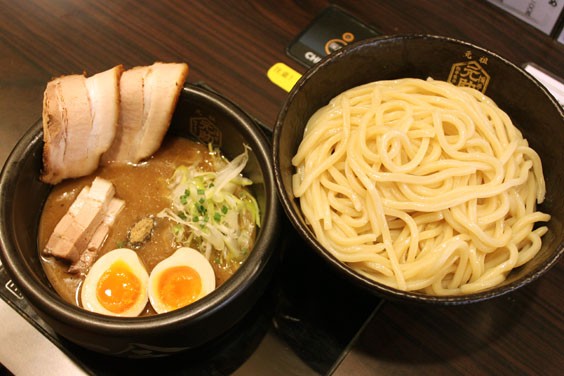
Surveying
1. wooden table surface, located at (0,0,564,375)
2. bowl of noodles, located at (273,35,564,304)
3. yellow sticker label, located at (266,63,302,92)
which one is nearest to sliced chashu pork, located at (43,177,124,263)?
wooden table surface, located at (0,0,564,375)

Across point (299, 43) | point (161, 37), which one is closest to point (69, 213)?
point (161, 37)

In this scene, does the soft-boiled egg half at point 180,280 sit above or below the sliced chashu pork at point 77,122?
below

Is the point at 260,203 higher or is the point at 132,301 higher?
the point at 260,203

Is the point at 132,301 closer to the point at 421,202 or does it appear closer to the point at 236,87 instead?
the point at 421,202

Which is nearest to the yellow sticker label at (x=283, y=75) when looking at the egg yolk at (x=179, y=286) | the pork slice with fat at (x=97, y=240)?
the pork slice with fat at (x=97, y=240)

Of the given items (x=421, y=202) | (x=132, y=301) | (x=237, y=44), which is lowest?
(x=132, y=301)

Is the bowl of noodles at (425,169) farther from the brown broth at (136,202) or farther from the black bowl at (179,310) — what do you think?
the brown broth at (136,202)
